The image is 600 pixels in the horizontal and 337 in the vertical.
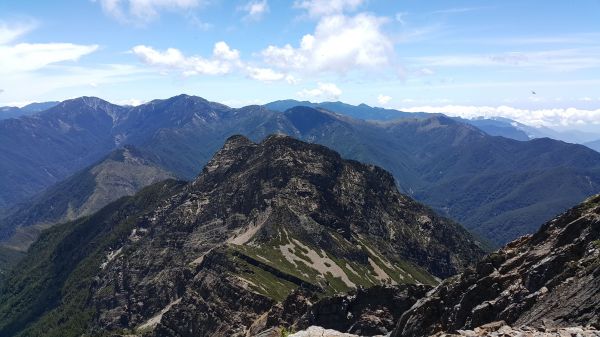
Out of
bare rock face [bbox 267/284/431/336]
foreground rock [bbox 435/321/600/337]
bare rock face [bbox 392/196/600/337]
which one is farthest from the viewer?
bare rock face [bbox 267/284/431/336]

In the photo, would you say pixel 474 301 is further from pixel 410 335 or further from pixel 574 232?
pixel 574 232

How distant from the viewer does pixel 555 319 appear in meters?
58.8

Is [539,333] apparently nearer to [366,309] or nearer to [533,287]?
[533,287]

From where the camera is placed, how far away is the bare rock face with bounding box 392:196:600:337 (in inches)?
2366

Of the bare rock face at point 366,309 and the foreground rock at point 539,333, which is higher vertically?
the foreground rock at point 539,333

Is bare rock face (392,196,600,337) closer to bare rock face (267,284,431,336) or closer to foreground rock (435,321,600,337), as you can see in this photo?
foreground rock (435,321,600,337)

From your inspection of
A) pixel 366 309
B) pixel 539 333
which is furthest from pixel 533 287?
pixel 366 309

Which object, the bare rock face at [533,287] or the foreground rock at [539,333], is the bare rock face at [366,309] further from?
the foreground rock at [539,333]

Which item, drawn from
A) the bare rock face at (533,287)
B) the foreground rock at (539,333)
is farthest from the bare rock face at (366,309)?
the foreground rock at (539,333)

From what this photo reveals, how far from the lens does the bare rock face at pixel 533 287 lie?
60.1 meters

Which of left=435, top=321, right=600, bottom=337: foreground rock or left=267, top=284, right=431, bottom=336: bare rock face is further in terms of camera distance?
left=267, top=284, right=431, bottom=336: bare rock face

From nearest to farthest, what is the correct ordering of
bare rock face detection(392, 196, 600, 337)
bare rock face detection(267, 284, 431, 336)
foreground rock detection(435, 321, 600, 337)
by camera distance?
foreground rock detection(435, 321, 600, 337) → bare rock face detection(392, 196, 600, 337) → bare rock face detection(267, 284, 431, 336)

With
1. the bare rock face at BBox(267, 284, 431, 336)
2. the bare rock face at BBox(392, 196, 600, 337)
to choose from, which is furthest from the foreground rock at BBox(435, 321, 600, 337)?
the bare rock face at BBox(267, 284, 431, 336)

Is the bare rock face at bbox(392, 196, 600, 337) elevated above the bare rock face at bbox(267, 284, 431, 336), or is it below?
above
